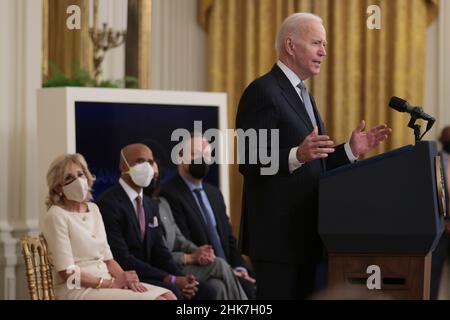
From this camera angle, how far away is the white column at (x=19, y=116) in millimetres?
5535

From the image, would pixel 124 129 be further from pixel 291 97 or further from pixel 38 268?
pixel 291 97

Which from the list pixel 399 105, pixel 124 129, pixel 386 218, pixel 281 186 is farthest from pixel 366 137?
pixel 124 129

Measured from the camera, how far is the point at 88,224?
443 cm

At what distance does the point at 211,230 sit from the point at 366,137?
3379mm

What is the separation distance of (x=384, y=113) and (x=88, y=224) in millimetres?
2227

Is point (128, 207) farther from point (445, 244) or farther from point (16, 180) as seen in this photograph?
point (445, 244)

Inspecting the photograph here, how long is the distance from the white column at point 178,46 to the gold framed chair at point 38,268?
1.15 metres

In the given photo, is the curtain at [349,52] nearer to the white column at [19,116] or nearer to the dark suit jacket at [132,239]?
the dark suit jacket at [132,239]

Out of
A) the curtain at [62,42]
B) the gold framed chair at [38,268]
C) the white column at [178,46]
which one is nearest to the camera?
the white column at [178,46]

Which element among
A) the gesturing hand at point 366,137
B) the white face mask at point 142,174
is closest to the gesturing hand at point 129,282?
the white face mask at point 142,174

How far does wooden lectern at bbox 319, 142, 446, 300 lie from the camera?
224 cm
